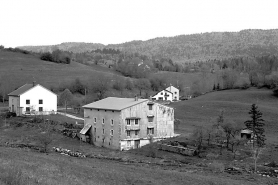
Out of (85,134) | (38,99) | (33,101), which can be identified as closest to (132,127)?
(85,134)

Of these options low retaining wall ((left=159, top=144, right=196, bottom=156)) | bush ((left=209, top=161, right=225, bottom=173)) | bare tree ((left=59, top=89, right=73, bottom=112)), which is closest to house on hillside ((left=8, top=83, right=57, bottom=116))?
bare tree ((left=59, top=89, right=73, bottom=112))

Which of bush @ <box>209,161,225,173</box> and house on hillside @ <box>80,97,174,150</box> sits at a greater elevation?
house on hillside @ <box>80,97,174,150</box>

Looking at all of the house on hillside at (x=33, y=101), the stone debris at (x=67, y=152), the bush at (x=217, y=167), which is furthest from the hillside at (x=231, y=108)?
the house on hillside at (x=33, y=101)

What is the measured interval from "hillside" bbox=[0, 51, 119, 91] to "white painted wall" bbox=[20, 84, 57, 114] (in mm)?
32451

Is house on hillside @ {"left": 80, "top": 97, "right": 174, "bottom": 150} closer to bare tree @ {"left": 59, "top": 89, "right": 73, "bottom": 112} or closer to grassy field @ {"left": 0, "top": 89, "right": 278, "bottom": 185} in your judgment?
grassy field @ {"left": 0, "top": 89, "right": 278, "bottom": 185}

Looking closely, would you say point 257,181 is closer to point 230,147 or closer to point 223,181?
point 223,181

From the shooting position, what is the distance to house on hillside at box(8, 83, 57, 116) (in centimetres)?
7325

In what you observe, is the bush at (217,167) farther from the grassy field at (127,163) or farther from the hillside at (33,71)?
the hillside at (33,71)

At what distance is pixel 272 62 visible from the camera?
5851 inches

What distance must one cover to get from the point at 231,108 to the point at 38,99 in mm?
35863

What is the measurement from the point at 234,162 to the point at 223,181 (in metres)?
9.28

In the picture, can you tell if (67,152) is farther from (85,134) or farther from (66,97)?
(66,97)

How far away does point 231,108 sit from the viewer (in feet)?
257

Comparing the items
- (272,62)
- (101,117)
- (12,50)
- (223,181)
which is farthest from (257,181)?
(12,50)
